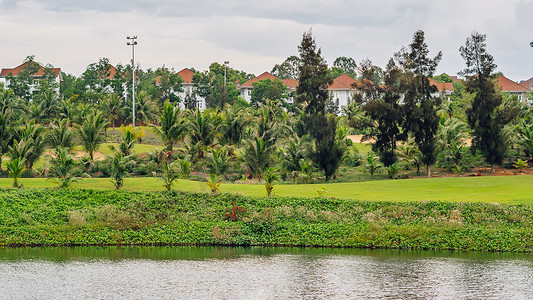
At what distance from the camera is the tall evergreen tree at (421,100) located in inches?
2057

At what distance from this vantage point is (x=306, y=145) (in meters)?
52.5

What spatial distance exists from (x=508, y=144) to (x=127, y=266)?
39761mm

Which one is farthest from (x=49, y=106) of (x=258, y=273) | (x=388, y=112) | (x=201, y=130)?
(x=258, y=273)

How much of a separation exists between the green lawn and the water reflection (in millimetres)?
8716

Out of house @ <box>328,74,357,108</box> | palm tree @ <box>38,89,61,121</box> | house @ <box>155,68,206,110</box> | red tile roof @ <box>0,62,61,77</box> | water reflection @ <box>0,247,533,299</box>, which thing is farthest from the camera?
house @ <box>155,68,206,110</box>

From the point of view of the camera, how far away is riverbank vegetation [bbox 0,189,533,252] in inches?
1224

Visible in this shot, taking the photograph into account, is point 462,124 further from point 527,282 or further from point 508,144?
point 527,282

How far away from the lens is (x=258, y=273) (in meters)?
24.0

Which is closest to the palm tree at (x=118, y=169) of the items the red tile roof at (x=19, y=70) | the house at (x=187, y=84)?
the red tile roof at (x=19, y=70)

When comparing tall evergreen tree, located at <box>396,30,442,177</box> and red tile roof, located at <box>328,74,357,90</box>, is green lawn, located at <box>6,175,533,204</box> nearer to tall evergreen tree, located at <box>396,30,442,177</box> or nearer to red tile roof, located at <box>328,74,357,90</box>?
tall evergreen tree, located at <box>396,30,442,177</box>

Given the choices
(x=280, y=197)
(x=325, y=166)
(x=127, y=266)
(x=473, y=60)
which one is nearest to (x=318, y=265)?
(x=127, y=266)

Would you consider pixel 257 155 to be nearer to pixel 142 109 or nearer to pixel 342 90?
pixel 142 109

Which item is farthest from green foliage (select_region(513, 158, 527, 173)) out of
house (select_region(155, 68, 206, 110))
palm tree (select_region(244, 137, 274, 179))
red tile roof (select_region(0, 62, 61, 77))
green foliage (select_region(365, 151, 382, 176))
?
red tile roof (select_region(0, 62, 61, 77))

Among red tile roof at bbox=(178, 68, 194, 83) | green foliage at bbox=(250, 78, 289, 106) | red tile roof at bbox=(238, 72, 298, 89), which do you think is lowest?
green foliage at bbox=(250, 78, 289, 106)
